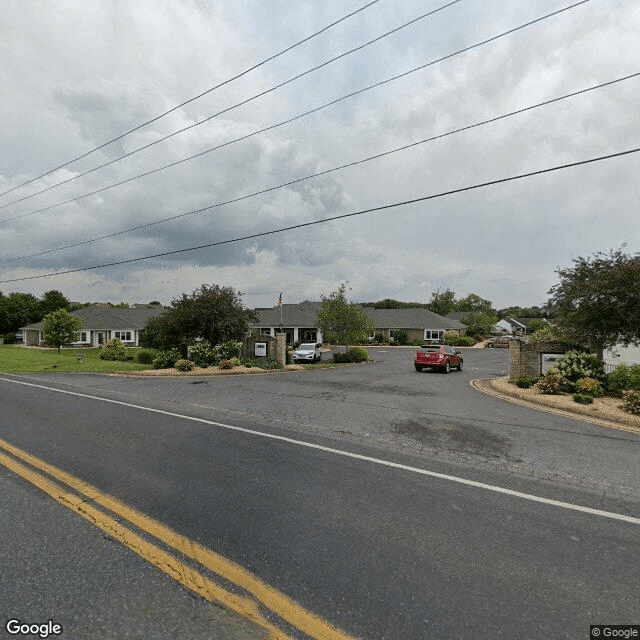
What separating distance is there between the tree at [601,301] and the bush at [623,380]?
1509mm

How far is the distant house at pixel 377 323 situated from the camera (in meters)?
54.2

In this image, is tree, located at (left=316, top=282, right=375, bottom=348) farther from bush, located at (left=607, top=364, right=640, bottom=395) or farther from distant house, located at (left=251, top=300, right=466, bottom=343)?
bush, located at (left=607, top=364, right=640, bottom=395)

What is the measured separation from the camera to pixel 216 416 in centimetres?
977

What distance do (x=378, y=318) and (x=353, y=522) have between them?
2399 inches

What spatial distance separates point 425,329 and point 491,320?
20707 millimetres

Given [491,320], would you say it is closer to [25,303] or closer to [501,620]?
[501,620]

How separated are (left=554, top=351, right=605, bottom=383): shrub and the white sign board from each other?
91cm

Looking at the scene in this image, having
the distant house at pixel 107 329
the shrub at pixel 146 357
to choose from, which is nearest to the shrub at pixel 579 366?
the shrub at pixel 146 357

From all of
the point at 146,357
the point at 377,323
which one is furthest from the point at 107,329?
the point at 377,323

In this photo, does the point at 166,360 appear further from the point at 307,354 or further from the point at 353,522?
the point at 353,522

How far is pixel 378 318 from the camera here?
6444cm

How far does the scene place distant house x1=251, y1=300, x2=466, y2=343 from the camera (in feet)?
178

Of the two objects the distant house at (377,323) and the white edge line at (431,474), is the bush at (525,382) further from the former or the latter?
the distant house at (377,323)

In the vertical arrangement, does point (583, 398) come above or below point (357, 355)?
above
